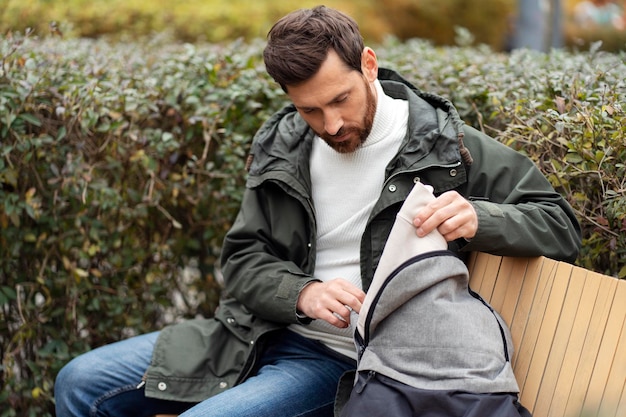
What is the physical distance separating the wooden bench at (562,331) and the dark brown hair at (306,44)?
79cm

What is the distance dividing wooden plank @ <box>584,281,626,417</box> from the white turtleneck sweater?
854 mm

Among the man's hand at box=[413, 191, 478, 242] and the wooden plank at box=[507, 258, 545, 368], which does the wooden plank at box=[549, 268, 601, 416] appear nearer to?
the wooden plank at box=[507, 258, 545, 368]

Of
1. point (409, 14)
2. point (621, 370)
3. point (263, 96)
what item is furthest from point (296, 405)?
point (409, 14)

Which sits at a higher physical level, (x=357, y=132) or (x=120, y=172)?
(x=357, y=132)

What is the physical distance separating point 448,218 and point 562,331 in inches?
16.5

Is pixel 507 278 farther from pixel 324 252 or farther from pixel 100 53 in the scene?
pixel 100 53

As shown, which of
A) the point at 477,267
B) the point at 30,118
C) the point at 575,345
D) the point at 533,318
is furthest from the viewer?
the point at 30,118

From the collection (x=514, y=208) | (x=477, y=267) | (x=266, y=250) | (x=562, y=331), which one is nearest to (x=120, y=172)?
(x=266, y=250)

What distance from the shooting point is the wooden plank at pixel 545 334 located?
2.21 meters

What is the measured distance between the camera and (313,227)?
9.15 feet

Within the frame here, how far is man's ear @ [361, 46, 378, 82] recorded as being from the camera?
8.95ft

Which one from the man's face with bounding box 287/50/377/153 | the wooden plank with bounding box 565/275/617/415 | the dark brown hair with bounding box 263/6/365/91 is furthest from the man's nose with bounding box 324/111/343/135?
the wooden plank with bounding box 565/275/617/415

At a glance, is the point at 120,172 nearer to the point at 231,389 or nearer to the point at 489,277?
the point at 231,389

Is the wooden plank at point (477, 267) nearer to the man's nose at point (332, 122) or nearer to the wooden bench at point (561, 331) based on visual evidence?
the wooden bench at point (561, 331)
